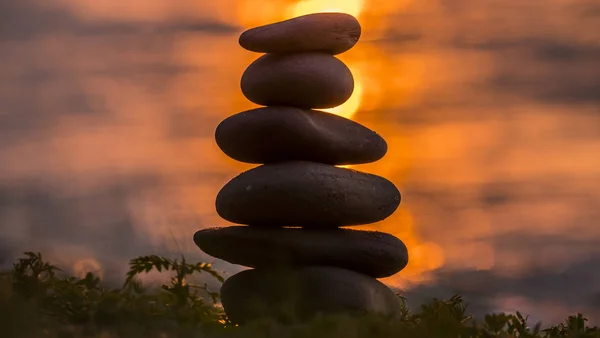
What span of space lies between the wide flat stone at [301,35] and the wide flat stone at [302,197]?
3.73 ft

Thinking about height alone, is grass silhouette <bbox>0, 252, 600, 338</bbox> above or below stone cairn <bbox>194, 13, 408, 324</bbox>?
below

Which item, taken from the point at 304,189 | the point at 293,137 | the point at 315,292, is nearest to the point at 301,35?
the point at 293,137

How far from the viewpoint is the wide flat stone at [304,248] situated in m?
7.83

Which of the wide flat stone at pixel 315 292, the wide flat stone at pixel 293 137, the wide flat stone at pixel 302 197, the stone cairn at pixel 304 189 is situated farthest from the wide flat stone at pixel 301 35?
the wide flat stone at pixel 315 292

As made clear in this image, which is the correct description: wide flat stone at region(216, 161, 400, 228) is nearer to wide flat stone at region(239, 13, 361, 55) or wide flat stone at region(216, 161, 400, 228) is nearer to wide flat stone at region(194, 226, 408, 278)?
wide flat stone at region(194, 226, 408, 278)

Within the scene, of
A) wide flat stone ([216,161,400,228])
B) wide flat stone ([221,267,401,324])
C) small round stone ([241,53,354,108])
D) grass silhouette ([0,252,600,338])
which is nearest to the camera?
grass silhouette ([0,252,600,338])

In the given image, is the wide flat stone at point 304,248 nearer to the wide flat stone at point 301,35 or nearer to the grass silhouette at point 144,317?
the wide flat stone at point 301,35

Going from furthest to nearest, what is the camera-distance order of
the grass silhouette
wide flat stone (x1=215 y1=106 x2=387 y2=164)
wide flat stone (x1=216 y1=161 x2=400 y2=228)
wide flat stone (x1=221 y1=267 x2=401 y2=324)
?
wide flat stone (x1=215 y1=106 x2=387 y2=164), wide flat stone (x1=216 y1=161 x2=400 y2=228), wide flat stone (x1=221 y1=267 x2=401 y2=324), the grass silhouette

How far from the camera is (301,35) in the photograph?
26.6ft

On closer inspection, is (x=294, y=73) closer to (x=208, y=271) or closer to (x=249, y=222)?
(x=249, y=222)

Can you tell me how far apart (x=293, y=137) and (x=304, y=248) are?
3.44 ft

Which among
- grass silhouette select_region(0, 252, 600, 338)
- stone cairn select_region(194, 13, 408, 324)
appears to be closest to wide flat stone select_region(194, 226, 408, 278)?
stone cairn select_region(194, 13, 408, 324)

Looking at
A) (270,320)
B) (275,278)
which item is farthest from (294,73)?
(270,320)

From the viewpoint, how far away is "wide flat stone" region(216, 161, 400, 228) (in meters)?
7.77
